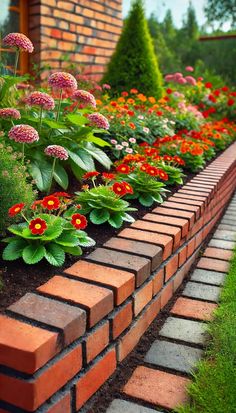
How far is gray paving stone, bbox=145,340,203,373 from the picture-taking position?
5.49 ft

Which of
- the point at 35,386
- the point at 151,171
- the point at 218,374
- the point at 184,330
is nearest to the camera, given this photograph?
the point at 35,386

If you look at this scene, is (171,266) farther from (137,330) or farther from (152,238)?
(137,330)

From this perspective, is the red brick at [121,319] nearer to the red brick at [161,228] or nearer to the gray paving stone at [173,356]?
the gray paving stone at [173,356]

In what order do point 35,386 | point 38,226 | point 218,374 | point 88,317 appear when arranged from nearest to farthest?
point 35,386, point 88,317, point 218,374, point 38,226

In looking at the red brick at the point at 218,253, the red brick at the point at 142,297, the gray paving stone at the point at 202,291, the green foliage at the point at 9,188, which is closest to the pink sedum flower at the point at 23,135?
the green foliage at the point at 9,188

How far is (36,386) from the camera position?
1.15 metres

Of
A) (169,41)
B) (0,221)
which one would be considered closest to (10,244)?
(0,221)

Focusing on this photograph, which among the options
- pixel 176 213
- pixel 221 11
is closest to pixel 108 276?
pixel 176 213

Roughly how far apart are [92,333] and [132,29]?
5250mm

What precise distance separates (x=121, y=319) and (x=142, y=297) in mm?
205

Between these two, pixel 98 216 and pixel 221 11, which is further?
pixel 221 11

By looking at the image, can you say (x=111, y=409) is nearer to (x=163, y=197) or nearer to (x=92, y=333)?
(x=92, y=333)

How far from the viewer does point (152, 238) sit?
2.04 m

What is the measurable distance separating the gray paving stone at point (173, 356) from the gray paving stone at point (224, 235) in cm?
142
